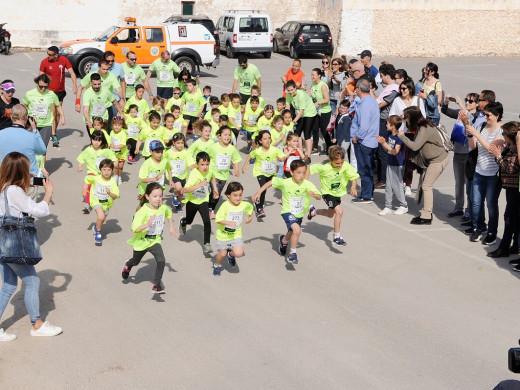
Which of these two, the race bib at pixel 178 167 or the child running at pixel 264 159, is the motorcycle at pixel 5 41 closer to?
the race bib at pixel 178 167

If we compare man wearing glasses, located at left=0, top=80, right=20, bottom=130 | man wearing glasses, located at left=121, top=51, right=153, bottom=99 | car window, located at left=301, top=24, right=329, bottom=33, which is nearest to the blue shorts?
man wearing glasses, located at left=0, top=80, right=20, bottom=130

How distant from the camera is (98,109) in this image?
14602 mm

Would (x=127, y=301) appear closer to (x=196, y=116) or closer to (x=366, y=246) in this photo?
(x=366, y=246)

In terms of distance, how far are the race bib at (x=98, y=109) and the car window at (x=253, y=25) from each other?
1877 cm

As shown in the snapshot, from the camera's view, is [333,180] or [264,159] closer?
[333,180]

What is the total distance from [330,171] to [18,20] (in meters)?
28.4

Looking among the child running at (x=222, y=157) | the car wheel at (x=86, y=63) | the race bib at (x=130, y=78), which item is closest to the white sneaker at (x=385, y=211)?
the child running at (x=222, y=157)

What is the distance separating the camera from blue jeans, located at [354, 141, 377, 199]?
12.6m

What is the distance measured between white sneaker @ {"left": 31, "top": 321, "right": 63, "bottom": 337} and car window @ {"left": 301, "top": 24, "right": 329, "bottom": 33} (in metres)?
Answer: 27.3

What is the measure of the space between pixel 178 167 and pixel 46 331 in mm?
4430

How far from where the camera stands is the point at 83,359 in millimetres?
7133

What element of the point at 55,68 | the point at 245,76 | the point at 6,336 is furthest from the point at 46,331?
the point at 245,76

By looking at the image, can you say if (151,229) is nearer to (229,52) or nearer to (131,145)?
(131,145)

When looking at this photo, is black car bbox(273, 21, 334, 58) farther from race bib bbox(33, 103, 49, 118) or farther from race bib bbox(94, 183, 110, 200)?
race bib bbox(94, 183, 110, 200)
